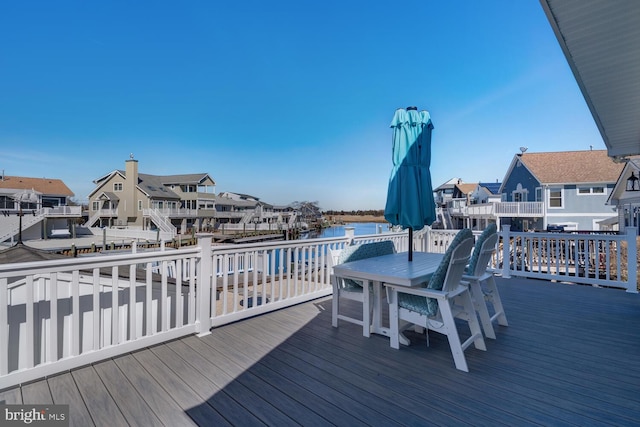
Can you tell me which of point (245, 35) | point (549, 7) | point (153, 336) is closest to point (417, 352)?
point (153, 336)

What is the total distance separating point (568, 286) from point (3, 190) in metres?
39.3

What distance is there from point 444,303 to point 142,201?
3303cm

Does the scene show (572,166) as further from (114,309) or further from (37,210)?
(37,210)

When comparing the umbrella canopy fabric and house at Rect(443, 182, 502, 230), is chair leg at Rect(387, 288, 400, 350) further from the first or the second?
house at Rect(443, 182, 502, 230)

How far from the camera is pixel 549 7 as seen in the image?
6.32 feet

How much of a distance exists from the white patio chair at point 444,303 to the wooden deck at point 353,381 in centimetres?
18

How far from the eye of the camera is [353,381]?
2125 millimetres

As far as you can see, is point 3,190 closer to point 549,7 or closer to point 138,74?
point 138,74

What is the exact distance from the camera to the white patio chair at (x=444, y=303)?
2320 millimetres

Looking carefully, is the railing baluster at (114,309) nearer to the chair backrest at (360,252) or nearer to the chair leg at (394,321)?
the chair backrest at (360,252)

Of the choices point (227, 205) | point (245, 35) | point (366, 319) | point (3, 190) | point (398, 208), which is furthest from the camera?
point (227, 205)

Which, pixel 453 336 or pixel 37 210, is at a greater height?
pixel 37 210

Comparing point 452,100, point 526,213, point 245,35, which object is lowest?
point 526,213

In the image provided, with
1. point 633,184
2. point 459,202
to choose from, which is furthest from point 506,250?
point 459,202
